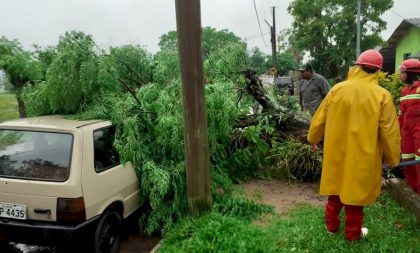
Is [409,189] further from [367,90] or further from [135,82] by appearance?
[135,82]

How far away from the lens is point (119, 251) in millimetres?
4539

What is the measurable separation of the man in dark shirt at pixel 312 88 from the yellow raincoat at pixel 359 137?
3854mm

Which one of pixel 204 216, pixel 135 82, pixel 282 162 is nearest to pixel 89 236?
pixel 204 216

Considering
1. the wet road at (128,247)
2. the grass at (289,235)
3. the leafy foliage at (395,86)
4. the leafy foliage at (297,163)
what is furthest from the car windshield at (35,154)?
the leafy foliage at (395,86)

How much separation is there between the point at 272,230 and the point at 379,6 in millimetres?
25393

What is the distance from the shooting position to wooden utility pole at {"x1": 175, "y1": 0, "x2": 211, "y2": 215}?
381 centimetres

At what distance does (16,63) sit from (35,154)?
4324 millimetres

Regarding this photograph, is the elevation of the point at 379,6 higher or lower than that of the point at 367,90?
higher

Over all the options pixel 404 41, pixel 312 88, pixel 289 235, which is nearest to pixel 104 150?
pixel 289 235

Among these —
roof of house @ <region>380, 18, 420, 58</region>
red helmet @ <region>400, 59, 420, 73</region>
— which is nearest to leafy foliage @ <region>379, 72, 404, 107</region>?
red helmet @ <region>400, 59, 420, 73</region>

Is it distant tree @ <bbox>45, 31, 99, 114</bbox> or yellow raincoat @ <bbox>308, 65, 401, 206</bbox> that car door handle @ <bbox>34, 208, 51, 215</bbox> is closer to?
distant tree @ <bbox>45, 31, 99, 114</bbox>

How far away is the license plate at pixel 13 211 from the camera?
149 inches

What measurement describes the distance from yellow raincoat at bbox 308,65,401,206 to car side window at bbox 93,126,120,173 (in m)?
2.24

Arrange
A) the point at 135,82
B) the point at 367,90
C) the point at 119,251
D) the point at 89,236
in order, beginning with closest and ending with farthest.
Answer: the point at 367,90, the point at 89,236, the point at 119,251, the point at 135,82
